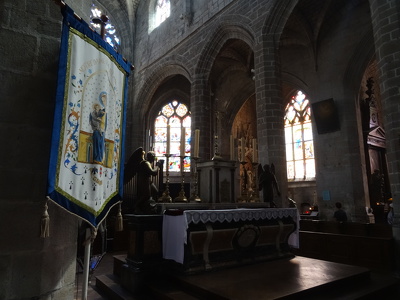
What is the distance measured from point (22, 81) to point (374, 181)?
11500mm

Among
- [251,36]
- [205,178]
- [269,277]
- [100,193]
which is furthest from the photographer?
[251,36]

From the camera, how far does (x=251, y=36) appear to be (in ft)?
29.2

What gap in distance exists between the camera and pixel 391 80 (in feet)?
15.9

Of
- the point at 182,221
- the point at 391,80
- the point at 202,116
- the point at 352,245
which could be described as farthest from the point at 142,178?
the point at 202,116

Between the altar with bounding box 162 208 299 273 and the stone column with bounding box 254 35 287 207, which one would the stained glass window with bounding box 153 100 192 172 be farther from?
the altar with bounding box 162 208 299 273

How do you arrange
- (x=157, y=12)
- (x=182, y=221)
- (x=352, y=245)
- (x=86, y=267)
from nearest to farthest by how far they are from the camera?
(x=86, y=267) < (x=182, y=221) < (x=352, y=245) < (x=157, y=12)

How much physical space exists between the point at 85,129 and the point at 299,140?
43.1ft

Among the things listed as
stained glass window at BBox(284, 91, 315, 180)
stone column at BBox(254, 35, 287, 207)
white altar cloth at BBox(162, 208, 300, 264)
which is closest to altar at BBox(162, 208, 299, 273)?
white altar cloth at BBox(162, 208, 300, 264)

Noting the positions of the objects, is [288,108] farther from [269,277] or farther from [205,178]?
[269,277]

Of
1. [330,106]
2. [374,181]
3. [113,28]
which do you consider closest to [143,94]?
[113,28]

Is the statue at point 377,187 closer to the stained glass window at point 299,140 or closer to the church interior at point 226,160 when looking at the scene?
the church interior at point 226,160

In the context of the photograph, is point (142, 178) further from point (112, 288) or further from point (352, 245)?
point (352, 245)

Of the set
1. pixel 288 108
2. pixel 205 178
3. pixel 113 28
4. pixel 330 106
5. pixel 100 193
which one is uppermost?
pixel 113 28

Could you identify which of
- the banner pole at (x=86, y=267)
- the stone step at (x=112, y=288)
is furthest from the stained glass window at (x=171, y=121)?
the banner pole at (x=86, y=267)
